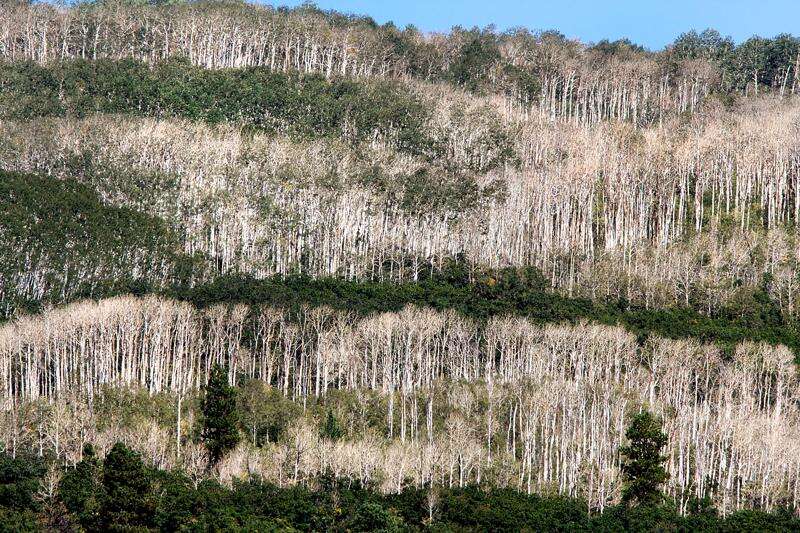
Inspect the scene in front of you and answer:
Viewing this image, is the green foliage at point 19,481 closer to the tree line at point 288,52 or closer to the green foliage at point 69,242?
the green foliage at point 69,242

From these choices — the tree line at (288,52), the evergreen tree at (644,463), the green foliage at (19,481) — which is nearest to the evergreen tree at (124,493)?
the green foliage at (19,481)

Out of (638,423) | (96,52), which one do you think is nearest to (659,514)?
→ (638,423)

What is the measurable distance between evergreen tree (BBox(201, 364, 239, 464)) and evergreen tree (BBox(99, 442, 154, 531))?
13091 mm

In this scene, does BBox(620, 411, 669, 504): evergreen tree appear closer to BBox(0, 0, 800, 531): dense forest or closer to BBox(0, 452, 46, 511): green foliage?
BBox(0, 0, 800, 531): dense forest

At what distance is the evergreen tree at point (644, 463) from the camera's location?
337 feet

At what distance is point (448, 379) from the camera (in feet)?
409

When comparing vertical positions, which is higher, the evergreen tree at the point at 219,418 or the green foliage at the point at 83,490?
the evergreen tree at the point at 219,418

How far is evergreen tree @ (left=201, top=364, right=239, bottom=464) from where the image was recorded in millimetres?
108000

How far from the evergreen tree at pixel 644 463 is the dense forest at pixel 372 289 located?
7.7 inches

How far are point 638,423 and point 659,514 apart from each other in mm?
9338

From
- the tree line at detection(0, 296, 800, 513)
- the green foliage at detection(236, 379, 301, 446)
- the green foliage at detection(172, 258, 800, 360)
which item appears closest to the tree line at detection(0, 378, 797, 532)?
the tree line at detection(0, 296, 800, 513)

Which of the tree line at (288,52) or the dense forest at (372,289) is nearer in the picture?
the dense forest at (372,289)

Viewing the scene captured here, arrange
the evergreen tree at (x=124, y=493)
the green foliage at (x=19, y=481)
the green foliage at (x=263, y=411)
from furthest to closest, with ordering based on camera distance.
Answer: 1. the green foliage at (x=263, y=411)
2. the green foliage at (x=19, y=481)
3. the evergreen tree at (x=124, y=493)

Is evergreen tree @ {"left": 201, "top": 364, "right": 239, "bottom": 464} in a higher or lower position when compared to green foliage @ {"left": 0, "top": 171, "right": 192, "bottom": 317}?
lower
